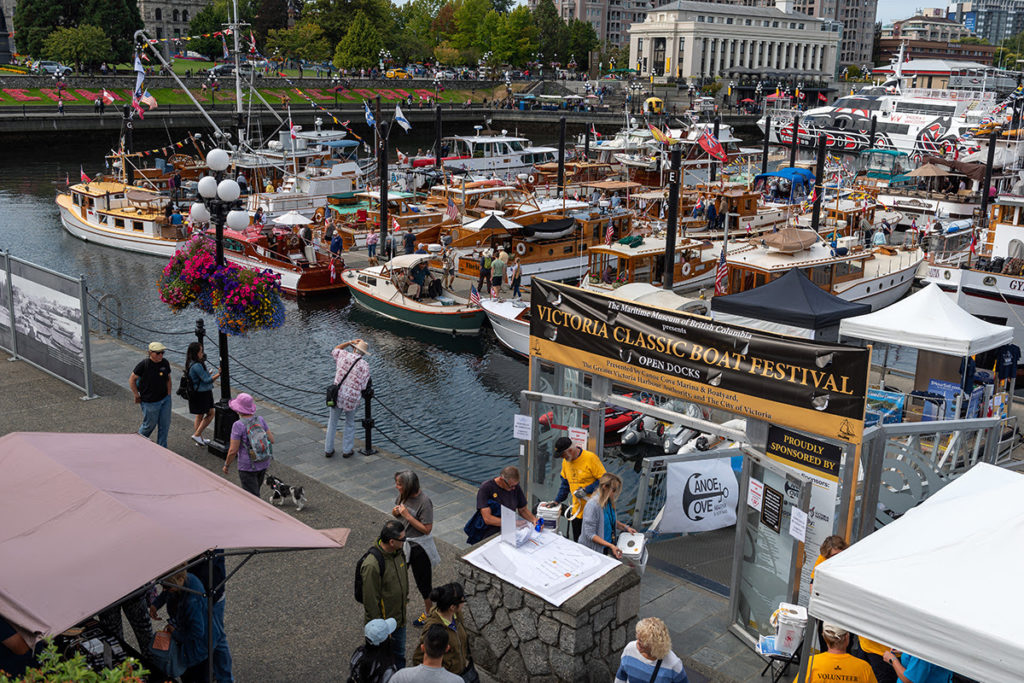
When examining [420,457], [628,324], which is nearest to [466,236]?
[420,457]

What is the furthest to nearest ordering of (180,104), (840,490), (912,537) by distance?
(180,104), (840,490), (912,537)

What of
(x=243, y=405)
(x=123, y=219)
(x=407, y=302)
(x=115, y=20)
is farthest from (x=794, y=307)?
(x=115, y=20)

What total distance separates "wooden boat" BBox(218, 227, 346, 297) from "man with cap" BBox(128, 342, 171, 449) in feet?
58.1

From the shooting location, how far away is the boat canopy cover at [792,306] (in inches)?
647

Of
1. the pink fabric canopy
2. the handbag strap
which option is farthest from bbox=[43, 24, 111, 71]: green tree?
the handbag strap

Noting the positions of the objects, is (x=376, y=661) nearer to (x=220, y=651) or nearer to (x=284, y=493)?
(x=220, y=651)

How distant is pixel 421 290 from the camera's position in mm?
28500

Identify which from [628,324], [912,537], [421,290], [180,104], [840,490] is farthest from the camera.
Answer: [180,104]

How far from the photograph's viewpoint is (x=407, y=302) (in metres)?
28.4

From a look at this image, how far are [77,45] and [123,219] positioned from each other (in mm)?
59250

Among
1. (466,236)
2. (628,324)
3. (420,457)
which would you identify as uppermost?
(628,324)

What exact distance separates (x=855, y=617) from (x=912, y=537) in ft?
3.01

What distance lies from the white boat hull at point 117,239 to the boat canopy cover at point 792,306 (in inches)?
997

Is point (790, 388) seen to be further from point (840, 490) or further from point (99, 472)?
point (99, 472)
